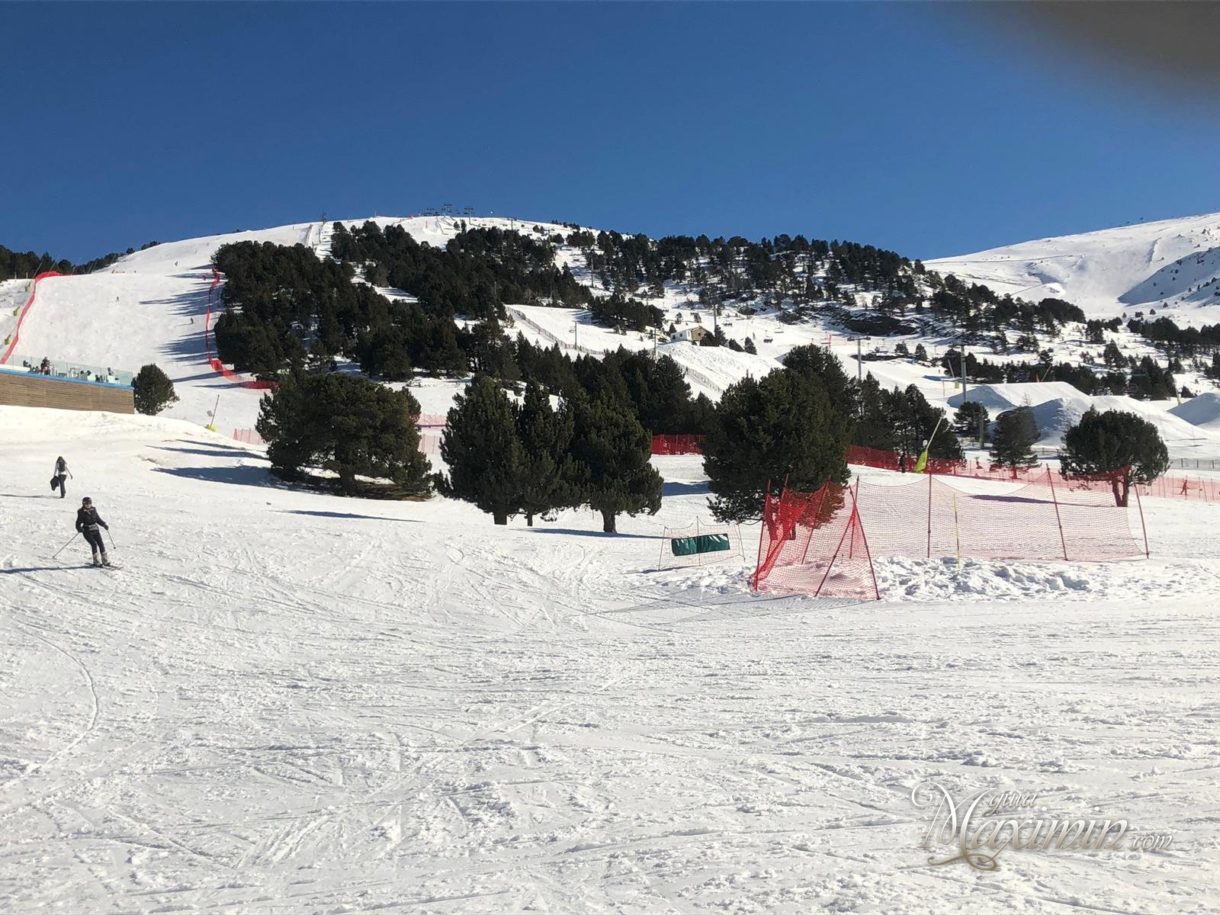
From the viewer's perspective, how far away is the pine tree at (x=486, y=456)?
92.3ft

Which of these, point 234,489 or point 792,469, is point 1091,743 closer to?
point 792,469

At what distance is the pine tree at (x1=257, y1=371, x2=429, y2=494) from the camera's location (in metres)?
35.6

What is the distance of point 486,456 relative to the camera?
28844 mm

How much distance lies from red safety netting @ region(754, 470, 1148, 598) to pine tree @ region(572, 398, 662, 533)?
655 cm

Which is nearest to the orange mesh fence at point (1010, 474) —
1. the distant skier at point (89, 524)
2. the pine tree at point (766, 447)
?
the pine tree at point (766, 447)

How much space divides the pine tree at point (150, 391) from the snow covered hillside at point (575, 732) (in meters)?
40.4

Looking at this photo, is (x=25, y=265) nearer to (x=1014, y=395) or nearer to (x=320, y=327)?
(x=320, y=327)

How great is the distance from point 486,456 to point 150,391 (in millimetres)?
35633

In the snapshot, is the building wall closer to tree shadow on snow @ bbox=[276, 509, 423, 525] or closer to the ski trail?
tree shadow on snow @ bbox=[276, 509, 423, 525]

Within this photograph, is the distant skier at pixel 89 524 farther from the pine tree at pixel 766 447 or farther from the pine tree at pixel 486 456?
the pine tree at pixel 766 447

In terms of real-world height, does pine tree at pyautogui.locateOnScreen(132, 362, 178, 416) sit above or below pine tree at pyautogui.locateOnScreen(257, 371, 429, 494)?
above

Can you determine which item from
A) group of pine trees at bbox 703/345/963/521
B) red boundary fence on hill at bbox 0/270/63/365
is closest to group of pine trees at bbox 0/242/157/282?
red boundary fence on hill at bbox 0/270/63/365

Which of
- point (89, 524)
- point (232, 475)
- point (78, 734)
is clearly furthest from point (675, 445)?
point (78, 734)

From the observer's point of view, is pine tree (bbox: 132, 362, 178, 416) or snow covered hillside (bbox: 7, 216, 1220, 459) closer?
pine tree (bbox: 132, 362, 178, 416)
